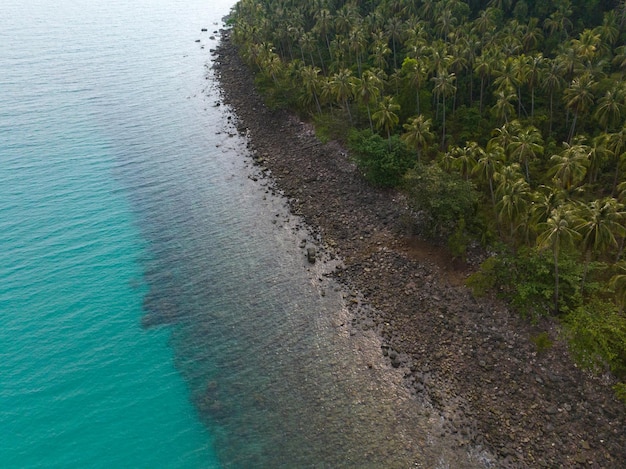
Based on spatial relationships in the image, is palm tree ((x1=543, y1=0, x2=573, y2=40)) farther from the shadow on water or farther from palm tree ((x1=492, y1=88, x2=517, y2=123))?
the shadow on water

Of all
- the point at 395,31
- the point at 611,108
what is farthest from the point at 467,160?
the point at 395,31

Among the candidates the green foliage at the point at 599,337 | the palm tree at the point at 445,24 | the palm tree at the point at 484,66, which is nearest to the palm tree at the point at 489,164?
the green foliage at the point at 599,337

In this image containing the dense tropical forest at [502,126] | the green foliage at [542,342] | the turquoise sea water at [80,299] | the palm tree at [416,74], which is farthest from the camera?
the palm tree at [416,74]

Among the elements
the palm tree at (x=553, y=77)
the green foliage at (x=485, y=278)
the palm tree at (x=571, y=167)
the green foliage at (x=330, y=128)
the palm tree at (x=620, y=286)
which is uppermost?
the palm tree at (x=553, y=77)

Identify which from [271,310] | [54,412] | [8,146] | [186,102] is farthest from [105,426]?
[186,102]

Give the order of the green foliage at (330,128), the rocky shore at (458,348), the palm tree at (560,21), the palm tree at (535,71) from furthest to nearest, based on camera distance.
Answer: the palm tree at (560,21) < the green foliage at (330,128) < the palm tree at (535,71) < the rocky shore at (458,348)

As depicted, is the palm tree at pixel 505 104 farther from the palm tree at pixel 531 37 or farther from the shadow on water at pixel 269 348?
the shadow on water at pixel 269 348
